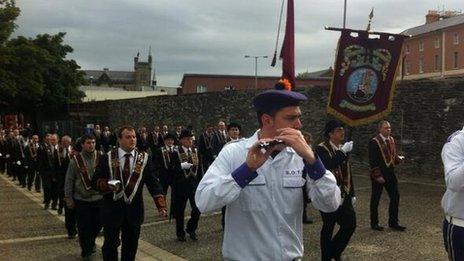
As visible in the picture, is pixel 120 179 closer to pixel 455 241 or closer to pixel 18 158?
pixel 455 241

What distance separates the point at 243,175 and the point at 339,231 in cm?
451

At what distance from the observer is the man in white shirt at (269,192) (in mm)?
2682

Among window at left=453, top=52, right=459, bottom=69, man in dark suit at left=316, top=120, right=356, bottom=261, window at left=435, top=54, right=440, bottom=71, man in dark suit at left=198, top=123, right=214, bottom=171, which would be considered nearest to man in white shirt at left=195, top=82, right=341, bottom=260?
man in dark suit at left=316, top=120, right=356, bottom=261

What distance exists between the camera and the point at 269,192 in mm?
2791

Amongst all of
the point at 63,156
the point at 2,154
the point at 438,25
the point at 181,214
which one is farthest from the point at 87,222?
the point at 438,25

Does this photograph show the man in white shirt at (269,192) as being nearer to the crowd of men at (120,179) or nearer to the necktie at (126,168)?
the crowd of men at (120,179)

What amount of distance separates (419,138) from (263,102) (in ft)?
48.8

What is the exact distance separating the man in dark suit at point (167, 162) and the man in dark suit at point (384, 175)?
329 cm

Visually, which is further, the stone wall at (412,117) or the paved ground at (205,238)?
the stone wall at (412,117)

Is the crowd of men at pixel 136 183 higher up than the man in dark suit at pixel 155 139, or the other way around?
the crowd of men at pixel 136 183

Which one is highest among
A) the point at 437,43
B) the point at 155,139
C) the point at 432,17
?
the point at 432,17

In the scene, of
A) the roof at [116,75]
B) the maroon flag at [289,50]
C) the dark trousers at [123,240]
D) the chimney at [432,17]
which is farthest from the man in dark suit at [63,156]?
the roof at [116,75]

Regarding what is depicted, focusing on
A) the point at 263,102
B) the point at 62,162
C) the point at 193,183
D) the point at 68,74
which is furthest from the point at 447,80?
the point at 68,74

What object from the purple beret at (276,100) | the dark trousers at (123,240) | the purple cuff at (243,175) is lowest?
the dark trousers at (123,240)
